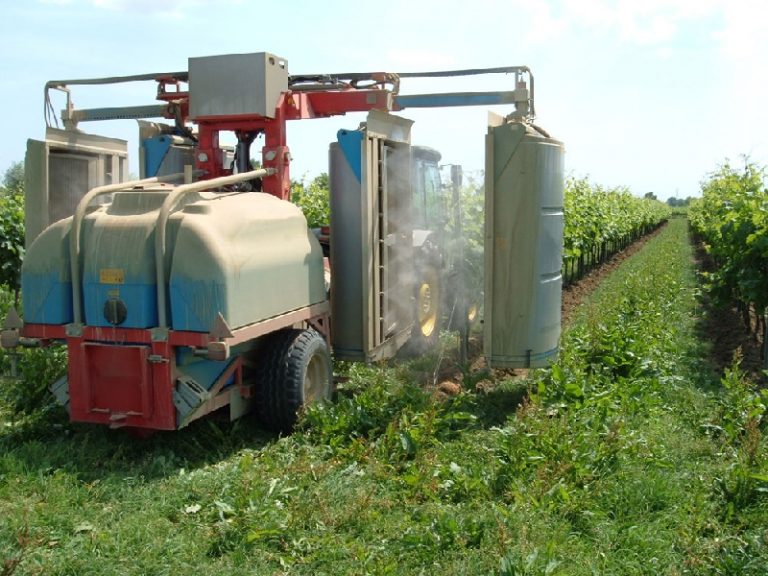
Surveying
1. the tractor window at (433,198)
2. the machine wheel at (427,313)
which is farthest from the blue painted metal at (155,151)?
the machine wheel at (427,313)

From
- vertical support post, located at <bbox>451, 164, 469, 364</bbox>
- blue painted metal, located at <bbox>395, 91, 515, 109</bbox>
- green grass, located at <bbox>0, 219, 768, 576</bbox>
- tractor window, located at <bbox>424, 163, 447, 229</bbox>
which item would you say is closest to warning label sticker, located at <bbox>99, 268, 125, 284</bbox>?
green grass, located at <bbox>0, 219, 768, 576</bbox>

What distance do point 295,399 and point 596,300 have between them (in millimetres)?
8506

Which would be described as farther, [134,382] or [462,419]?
[462,419]

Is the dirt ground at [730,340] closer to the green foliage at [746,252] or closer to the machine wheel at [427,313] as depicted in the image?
the green foliage at [746,252]

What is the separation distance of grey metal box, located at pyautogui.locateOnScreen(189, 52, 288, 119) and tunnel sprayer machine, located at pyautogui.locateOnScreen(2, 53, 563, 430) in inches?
0.7

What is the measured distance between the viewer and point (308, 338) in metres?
6.08

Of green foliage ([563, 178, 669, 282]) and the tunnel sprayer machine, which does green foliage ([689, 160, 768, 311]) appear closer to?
the tunnel sprayer machine

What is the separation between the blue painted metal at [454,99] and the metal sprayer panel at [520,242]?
1.56 ft

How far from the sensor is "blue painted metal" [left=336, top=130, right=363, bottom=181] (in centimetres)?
643

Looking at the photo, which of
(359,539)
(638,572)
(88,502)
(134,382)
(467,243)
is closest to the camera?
(638,572)

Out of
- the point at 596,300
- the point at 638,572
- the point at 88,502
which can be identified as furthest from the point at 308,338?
the point at 596,300

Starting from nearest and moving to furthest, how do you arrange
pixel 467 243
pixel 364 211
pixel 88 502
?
pixel 88 502, pixel 364 211, pixel 467 243

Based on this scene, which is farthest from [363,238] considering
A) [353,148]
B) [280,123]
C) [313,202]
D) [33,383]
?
[313,202]

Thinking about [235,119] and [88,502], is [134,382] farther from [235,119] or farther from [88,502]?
[235,119]
